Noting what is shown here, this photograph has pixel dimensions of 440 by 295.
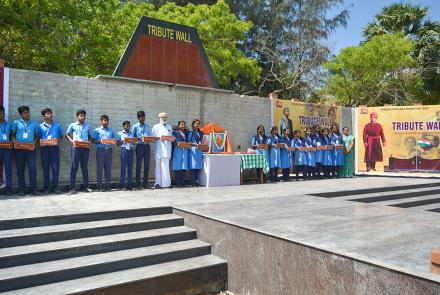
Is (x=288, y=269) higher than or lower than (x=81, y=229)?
lower

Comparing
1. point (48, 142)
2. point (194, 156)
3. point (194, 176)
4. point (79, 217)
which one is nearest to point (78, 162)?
point (48, 142)

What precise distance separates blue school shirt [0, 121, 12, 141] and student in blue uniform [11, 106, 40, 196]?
6 cm

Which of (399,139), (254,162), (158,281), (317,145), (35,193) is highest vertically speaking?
(399,139)

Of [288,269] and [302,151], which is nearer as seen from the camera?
[288,269]

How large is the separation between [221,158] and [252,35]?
20210 millimetres

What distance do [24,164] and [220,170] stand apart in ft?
13.4

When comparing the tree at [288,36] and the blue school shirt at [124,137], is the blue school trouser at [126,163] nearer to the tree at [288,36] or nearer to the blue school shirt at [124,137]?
the blue school shirt at [124,137]

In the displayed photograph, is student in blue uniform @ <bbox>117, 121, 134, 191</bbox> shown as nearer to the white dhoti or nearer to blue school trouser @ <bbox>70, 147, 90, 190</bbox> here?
the white dhoti

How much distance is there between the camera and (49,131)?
7418mm

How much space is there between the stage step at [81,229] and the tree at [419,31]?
19.4 metres

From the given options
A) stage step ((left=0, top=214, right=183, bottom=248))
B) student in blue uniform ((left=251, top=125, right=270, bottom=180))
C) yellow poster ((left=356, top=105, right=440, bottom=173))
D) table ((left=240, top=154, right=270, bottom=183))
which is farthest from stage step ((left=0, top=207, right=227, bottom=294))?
yellow poster ((left=356, top=105, right=440, bottom=173))

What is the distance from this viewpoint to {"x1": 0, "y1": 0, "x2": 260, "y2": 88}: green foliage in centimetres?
1383

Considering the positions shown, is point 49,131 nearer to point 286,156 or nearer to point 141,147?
point 141,147

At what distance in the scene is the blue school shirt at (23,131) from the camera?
7082mm
